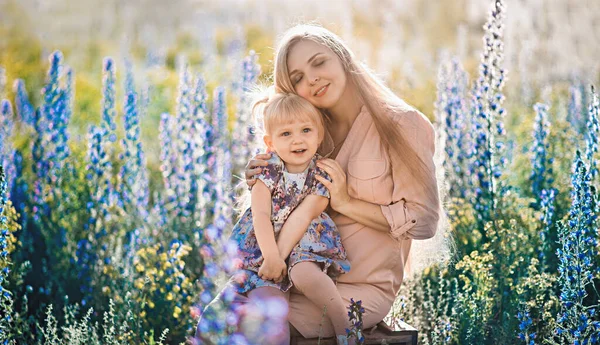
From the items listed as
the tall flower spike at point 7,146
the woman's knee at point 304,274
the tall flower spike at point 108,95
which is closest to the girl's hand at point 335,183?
the woman's knee at point 304,274

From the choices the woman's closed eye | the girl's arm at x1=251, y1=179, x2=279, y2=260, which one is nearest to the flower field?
the girl's arm at x1=251, y1=179, x2=279, y2=260

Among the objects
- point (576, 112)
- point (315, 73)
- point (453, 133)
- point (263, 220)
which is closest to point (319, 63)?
point (315, 73)

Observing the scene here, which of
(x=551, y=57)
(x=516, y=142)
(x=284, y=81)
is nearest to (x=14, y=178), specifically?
(x=284, y=81)

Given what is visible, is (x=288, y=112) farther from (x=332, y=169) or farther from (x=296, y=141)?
(x=332, y=169)

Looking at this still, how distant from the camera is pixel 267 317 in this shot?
9.64ft

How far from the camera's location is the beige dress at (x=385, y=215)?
321 cm

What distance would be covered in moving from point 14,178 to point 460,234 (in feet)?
10.3

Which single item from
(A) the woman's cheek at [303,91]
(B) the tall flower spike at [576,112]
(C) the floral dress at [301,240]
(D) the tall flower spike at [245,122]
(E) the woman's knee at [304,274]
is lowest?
(E) the woman's knee at [304,274]

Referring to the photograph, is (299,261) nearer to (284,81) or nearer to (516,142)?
(284,81)

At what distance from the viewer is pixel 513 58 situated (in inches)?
343

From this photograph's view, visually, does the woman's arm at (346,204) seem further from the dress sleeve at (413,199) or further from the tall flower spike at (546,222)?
the tall flower spike at (546,222)

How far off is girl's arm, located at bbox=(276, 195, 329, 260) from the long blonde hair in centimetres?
43

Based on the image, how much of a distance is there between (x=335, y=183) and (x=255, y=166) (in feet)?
1.24

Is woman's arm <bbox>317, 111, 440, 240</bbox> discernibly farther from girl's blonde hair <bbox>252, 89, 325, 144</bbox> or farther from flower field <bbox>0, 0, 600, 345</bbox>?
flower field <bbox>0, 0, 600, 345</bbox>
